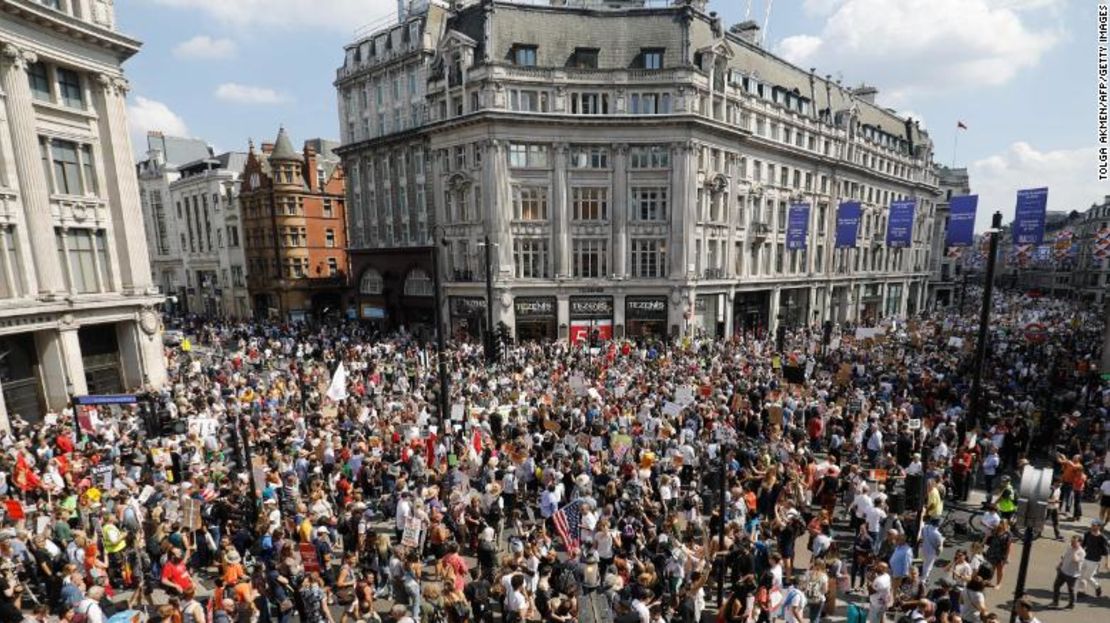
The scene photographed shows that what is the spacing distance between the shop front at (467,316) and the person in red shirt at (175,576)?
29.4 metres

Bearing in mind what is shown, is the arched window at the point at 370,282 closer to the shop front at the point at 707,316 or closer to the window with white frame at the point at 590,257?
the window with white frame at the point at 590,257

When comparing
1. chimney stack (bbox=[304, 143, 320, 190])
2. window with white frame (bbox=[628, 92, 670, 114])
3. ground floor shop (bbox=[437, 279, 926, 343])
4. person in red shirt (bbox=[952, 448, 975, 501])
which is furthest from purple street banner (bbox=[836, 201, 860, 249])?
chimney stack (bbox=[304, 143, 320, 190])

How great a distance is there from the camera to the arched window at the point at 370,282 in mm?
48909

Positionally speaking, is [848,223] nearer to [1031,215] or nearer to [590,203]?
[1031,215]

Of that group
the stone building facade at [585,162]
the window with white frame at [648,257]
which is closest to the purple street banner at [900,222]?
the stone building facade at [585,162]

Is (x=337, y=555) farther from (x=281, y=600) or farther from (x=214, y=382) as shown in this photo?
(x=214, y=382)

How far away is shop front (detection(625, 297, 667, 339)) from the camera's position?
39.5 m

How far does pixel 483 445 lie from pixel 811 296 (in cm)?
4522

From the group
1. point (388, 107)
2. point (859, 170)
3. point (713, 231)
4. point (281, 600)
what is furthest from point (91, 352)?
point (859, 170)

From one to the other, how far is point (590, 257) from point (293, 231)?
32.3 metres

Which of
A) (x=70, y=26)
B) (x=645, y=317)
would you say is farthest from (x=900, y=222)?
(x=70, y=26)

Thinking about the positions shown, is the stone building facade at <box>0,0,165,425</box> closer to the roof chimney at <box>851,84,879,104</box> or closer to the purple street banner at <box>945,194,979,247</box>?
the purple street banner at <box>945,194,979,247</box>

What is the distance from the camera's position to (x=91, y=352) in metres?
26.4

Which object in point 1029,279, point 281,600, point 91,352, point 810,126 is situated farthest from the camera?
point 1029,279
